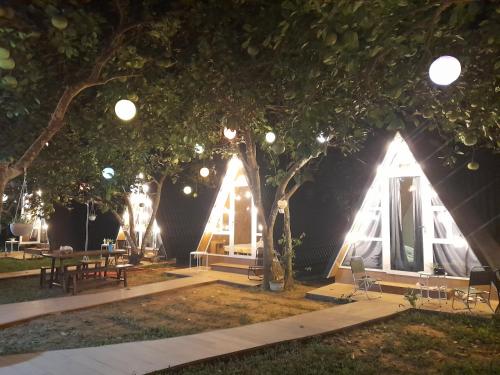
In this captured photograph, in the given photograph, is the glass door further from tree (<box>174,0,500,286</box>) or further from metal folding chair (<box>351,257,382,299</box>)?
tree (<box>174,0,500,286</box>)

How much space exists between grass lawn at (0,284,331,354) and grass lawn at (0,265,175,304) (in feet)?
5.75

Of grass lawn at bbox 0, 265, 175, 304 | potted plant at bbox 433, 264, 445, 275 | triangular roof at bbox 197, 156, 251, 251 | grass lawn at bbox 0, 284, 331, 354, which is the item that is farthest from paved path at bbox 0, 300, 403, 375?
triangular roof at bbox 197, 156, 251, 251

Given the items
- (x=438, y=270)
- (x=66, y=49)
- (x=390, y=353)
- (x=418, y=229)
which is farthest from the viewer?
(x=418, y=229)

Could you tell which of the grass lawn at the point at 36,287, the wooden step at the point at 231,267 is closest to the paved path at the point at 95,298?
the wooden step at the point at 231,267

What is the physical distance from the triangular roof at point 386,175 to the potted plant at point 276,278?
113cm

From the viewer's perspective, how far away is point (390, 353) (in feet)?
16.5

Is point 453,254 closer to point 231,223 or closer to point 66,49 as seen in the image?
point 231,223

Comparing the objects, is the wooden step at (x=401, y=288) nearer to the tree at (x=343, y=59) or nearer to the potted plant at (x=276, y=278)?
the potted plant at (x=276, y=278)

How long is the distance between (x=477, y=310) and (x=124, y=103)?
6.47m

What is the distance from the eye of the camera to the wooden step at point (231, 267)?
11341mm

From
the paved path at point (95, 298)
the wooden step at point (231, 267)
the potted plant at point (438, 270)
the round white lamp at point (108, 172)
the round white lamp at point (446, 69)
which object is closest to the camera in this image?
the round white lamp at point (446, 69)

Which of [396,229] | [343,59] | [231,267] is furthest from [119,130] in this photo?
[396,229]

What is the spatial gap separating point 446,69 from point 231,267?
9.11 m

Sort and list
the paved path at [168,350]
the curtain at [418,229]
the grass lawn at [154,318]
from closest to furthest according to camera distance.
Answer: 1. the paved path at [168,350]
2. the grass lawn at [154,318]
3. the curtain at [418,229]
